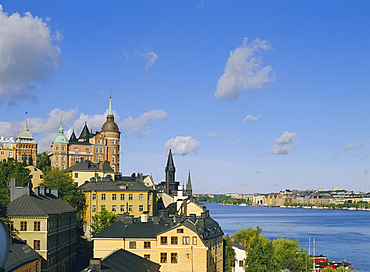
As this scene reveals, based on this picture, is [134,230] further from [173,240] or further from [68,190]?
[68,190]

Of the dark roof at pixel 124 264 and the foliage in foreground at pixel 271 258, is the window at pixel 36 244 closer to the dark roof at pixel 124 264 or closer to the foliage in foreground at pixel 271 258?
the dark roof at pixel 124 264

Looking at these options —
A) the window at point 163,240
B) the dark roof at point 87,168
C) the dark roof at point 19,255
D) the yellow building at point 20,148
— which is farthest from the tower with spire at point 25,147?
the dark roof at point 19,255

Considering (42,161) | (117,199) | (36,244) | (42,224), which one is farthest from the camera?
(42,161)

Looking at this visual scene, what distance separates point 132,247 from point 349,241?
3132 inches

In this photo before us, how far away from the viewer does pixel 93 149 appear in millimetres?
112312

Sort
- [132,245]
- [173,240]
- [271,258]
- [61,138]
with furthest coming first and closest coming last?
1. [61,138]
2. [271,258]
3. [132,245]
4. [173,240]

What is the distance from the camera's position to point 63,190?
76.4 metres

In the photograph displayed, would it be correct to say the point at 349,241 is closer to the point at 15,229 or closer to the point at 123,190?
the point at 123,190

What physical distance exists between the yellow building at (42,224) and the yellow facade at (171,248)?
4.55 meters

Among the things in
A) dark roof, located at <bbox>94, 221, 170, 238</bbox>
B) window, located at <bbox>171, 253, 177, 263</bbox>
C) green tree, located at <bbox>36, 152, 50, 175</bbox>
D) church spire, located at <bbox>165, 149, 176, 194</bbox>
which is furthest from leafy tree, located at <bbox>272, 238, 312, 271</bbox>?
green tree, located at <bbox>36, 152, 50, 175</bbox>

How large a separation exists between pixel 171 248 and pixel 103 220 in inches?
726

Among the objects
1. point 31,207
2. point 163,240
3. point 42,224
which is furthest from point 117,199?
point 42,224

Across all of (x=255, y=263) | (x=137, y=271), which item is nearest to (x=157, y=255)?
(x=137, y=271)

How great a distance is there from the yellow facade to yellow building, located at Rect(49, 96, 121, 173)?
56326mm
